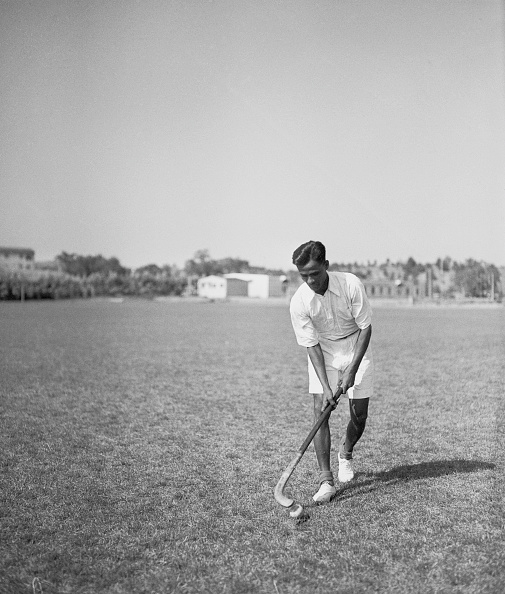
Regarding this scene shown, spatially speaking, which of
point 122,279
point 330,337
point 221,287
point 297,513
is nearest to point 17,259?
point 122,279

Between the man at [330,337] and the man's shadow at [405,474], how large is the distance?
0.27 meters

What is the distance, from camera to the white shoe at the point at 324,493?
4.90 metres

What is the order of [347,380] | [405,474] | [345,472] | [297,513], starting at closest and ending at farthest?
[297,513], [347,380], [345,472], [405,474]

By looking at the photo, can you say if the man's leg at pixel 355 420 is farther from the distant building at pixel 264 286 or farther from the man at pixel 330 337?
the distant building at pixel 264 286

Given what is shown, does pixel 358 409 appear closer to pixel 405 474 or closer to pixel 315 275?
pixel 405 474

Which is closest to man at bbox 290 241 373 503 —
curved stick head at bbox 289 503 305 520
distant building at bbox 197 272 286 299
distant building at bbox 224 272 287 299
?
curved stick head at bbox 289 503 305 520

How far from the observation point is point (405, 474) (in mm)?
5730

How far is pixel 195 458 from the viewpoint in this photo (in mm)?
6469

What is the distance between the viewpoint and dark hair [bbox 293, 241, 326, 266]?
4.72 m

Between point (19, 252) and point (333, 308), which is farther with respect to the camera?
point (19, 252)

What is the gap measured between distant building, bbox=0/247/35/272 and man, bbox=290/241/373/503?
115529mm

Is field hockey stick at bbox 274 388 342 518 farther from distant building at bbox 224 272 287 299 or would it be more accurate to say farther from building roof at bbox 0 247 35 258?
building roof at bbox 0 247 35 258

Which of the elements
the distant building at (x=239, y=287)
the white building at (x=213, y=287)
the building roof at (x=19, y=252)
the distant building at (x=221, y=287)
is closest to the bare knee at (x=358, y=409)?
the distant building at (x=239, y=287)

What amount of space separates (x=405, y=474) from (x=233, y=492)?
162 centimetres
